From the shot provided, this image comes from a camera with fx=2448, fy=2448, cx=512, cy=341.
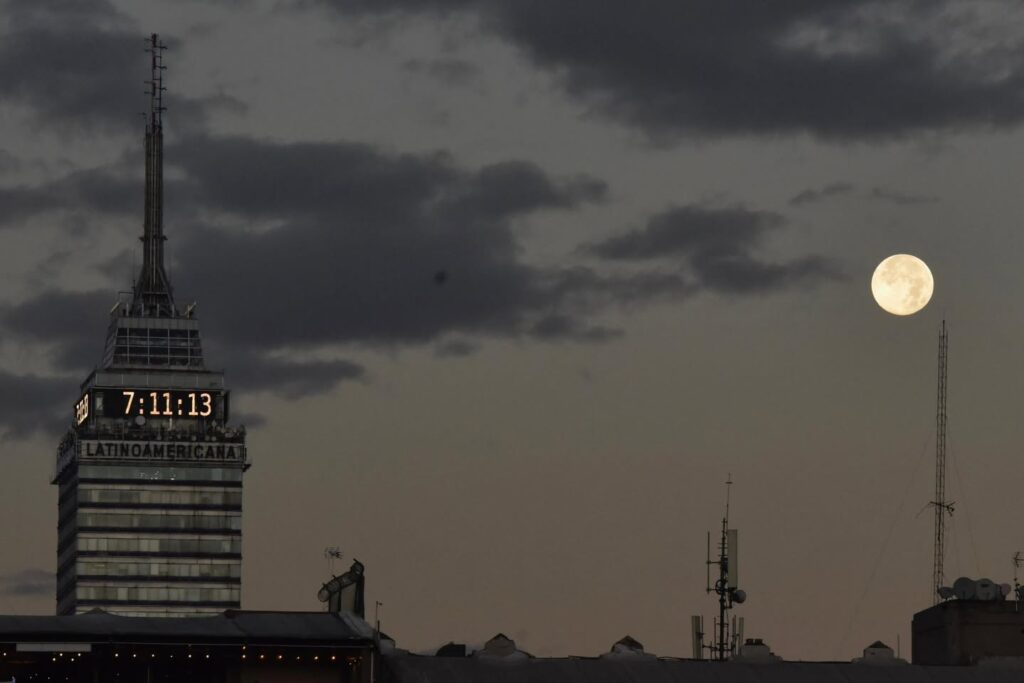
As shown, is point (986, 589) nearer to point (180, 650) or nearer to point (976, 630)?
point (976, 630)

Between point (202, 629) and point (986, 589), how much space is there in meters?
51.3

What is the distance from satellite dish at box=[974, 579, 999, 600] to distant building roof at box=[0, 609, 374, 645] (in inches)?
1716

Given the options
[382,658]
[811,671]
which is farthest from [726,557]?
[382,658]

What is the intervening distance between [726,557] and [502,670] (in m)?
23.4

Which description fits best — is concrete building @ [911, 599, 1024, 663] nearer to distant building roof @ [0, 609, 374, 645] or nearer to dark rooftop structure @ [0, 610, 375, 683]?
distant building roof @ [0, 609, 374, 645]

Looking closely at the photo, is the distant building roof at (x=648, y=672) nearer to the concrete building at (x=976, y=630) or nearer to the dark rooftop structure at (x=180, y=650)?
the dark rooftop structure at (x=180, y=650)

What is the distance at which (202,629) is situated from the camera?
10750 cm

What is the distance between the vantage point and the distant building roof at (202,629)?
10444 centimetres

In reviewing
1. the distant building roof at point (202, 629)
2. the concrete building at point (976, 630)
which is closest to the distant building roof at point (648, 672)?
the distant building roof at point (202, 629)

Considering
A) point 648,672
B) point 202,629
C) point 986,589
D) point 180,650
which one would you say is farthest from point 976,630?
point 180,650

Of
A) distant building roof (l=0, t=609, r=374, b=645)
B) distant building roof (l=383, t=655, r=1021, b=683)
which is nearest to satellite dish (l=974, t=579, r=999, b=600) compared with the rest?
distant building roof (l=383, t=655, r=1021, b=683)

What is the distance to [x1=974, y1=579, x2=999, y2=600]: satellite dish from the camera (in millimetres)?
138625

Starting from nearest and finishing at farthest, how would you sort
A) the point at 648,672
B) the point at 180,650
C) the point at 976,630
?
the point at 180,650
the point at 648,672
the point at 976,630

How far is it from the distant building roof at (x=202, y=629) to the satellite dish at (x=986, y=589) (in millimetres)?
43589
